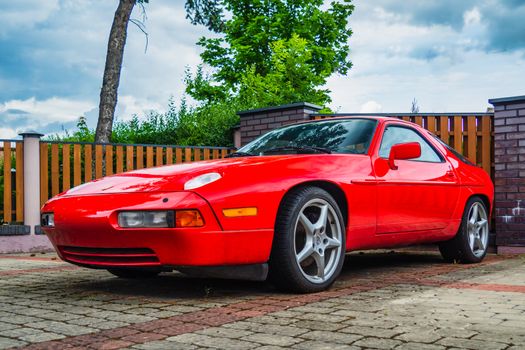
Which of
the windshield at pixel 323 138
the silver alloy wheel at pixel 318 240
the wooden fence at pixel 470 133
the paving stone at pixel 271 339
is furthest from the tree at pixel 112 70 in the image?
the paving stone at pixel 271 339

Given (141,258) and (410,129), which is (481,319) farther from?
(410,129)

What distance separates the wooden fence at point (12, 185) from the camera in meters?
9.20

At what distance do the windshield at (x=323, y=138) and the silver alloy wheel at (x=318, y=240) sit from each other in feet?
2.14

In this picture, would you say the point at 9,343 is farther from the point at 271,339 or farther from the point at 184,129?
the point at 184,129

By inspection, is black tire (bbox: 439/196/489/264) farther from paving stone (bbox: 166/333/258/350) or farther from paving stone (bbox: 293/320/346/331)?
paving stone (bbox: 166/333/258/350)

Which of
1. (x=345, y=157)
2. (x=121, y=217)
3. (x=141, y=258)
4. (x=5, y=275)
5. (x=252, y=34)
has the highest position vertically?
(x=252, y=34)

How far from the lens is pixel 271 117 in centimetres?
984

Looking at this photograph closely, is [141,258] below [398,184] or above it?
below

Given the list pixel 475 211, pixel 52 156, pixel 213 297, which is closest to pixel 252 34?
pixel 52 156

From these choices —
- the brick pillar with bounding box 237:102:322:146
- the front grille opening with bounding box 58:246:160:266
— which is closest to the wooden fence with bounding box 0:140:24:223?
the brick pillar with bounding box 237:102:322:146

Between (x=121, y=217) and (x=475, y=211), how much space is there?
165 inches

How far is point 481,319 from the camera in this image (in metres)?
3.50

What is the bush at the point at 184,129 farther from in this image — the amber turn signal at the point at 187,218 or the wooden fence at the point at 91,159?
the amber turn signal at the point at 187,218

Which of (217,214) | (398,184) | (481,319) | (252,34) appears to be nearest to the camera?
(481,319)
